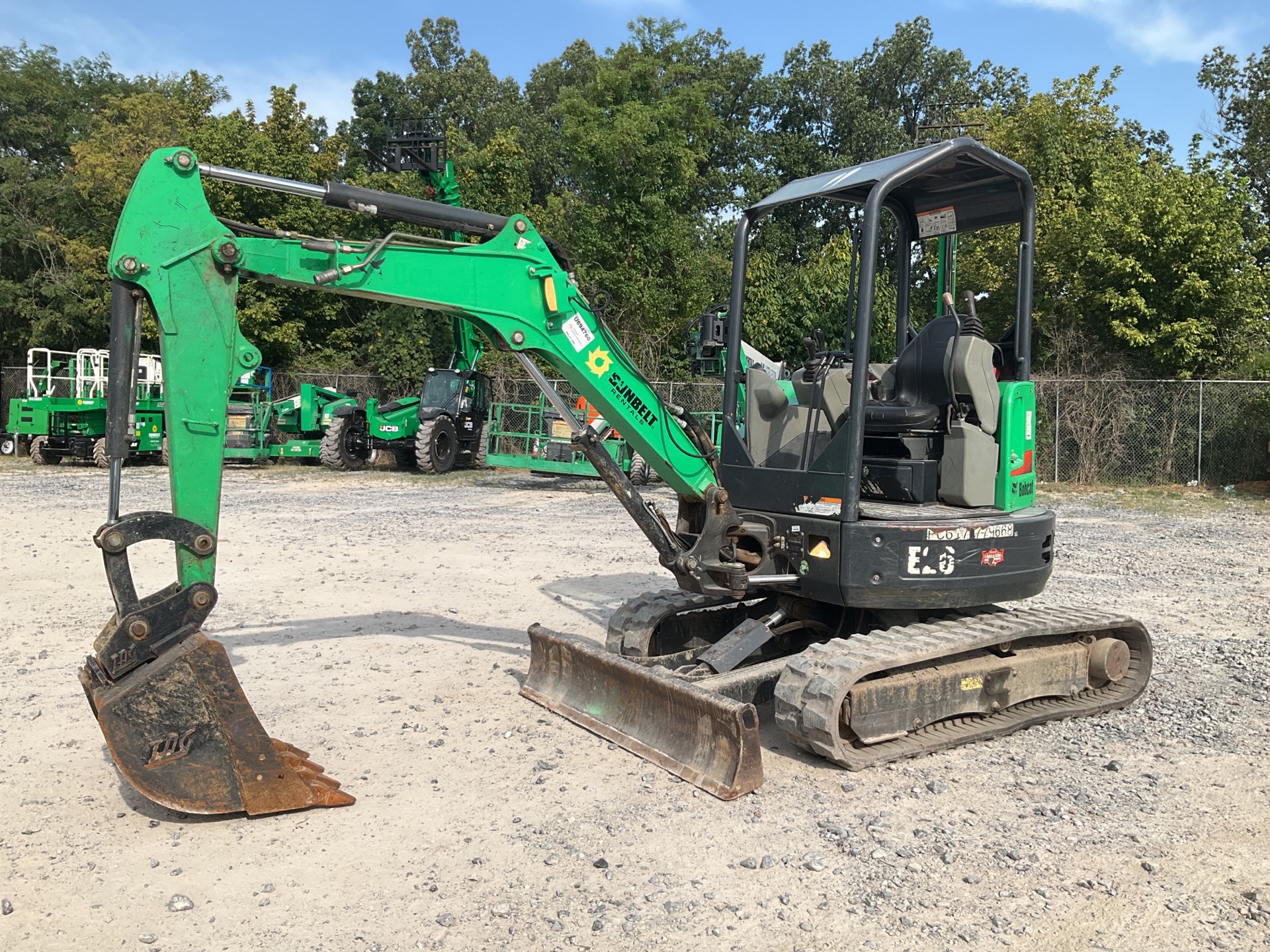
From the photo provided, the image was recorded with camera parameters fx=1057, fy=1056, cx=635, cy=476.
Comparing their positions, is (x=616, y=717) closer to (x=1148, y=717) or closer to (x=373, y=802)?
(x=373, y=802)

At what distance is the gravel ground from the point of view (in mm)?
3693

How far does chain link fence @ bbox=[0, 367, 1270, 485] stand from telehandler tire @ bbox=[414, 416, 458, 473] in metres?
1.79

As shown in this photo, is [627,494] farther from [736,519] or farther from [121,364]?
[121,364]

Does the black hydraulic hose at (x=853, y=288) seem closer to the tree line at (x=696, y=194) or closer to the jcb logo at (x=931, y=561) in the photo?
the jcb logo at (x=931, y=561)

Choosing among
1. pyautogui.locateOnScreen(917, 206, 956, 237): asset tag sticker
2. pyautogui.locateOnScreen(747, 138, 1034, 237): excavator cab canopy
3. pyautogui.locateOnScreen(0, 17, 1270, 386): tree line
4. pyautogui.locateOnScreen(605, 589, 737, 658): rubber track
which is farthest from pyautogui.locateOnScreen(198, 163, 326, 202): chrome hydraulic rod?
pyautogui.locateOnScreen(0, 17, 1270, 386): tree line

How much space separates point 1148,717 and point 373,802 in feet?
14.3

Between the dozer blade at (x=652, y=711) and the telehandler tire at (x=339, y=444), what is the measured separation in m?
17.0

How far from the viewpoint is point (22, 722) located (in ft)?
18.9

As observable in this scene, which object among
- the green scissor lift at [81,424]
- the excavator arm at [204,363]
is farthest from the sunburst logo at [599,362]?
the green scissor lift at [81,424]

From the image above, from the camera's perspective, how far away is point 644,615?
257 inches

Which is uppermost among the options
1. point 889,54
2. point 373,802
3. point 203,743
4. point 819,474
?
point 889,54

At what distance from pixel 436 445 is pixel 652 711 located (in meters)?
17.0

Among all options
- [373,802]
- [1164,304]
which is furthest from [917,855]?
[1164,304]

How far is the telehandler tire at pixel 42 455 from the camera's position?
23.3 meters
